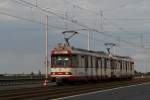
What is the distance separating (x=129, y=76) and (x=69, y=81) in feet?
83.9

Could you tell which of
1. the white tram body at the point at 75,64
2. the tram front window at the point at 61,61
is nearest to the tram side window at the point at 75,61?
the white tram body at the point at 75,64

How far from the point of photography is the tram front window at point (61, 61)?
45531 mm

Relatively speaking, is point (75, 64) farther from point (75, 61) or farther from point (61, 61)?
point (61, 61)

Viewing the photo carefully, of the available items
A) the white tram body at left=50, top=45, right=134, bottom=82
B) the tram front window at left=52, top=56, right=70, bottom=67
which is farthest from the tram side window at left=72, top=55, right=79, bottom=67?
the tram front window at left=52, top=56, right=70, bottom=67

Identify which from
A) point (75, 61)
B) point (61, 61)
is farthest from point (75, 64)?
point (61, 61)

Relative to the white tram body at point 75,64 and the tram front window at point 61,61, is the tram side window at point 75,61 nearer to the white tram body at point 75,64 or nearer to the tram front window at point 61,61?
the white tram body at point 75,64

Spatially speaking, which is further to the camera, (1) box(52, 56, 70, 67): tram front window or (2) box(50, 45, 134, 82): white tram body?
(1) box(52, 56, 70, 67): tram front window

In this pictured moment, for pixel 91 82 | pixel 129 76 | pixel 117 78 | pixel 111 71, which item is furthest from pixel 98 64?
pixel 129 76

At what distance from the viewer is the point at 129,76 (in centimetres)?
7019

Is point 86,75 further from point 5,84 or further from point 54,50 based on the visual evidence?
point 5,84

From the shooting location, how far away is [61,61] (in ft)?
151

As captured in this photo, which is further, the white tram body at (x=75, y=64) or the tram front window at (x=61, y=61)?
the tram front window at (x=61, y=61)

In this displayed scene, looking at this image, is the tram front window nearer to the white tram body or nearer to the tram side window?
the white tram body

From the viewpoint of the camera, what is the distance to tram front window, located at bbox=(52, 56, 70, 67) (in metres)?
45.5
